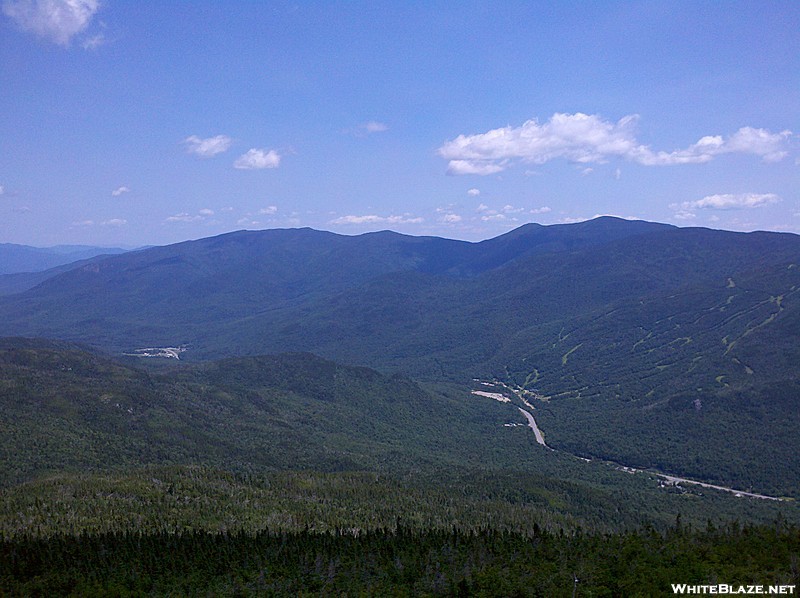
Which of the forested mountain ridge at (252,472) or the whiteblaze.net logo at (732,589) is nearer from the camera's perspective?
the whiteblaze.net logo at (732,589)

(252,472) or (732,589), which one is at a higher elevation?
(732,589)

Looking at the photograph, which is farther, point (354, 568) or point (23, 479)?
point (23, 479)

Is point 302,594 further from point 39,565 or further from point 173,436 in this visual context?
point 173,436

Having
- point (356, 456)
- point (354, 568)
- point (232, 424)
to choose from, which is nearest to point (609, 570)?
point (354, 568)

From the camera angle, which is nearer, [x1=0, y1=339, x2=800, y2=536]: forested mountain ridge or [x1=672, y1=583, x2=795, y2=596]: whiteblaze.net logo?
[x1=672, y1=583, x2=795, y2=596]: whiteblaze.net logo

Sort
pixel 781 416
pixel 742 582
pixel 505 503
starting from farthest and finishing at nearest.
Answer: pixel 781 416
pixel 505 503
pixel 742 582

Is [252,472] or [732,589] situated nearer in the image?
[732,589]

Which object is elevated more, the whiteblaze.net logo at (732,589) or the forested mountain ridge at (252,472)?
the whiteblaze.net logo at (732,589)

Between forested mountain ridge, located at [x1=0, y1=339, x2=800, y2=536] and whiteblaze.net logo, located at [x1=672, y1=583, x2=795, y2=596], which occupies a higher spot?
whiteblaze.net logo, located at [x1=672, y1=583, x2=795, y2=596]
